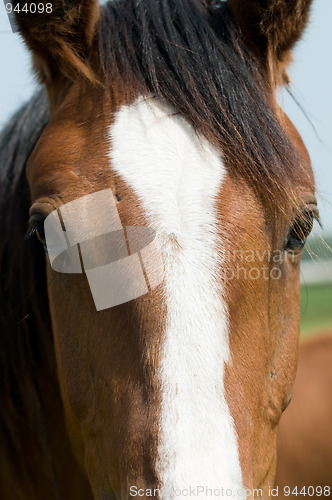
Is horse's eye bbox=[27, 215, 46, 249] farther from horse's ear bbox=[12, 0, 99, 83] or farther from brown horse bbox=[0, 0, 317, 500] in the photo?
horse's ear bbox=[12, 0, 99, 83]

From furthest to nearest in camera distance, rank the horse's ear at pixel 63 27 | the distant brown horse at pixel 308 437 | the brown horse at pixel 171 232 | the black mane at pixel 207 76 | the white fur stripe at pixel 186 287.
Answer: the distant brown horse at pixel 308 437
the horse's ear at pixel 63 27
the black mane at pixel 207 76
the brown horse at pixel 171 232
the white fur stripe at pixel 186 287

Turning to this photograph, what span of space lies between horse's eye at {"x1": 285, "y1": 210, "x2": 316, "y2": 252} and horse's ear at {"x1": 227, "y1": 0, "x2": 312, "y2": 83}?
0.59 meters

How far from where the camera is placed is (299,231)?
69.6 inches

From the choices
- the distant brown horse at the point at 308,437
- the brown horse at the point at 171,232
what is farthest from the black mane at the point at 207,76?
the distant brown horse at the point at 308,437

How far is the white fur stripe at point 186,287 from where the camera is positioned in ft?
4.12

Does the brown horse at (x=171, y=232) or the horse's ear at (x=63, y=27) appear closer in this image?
the brown horse at (x=171, y=232)

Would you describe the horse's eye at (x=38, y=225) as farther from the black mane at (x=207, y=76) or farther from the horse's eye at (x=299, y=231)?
the horse's eye at (x=299, y=231)

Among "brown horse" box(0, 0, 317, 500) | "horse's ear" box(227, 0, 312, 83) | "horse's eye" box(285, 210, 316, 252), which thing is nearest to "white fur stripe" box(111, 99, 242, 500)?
"brown horse" box(0, 0, 317, 500)

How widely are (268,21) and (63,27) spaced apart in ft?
2.50

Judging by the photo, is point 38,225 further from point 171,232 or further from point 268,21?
point 268,21

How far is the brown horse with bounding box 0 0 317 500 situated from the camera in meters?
1.36

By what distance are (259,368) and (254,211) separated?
469 mm

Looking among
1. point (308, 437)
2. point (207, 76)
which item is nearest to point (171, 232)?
point (207, 76)

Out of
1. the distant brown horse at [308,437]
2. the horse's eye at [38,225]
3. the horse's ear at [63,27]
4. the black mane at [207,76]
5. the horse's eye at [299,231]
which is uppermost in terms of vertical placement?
the horse's ear at [63,27]
